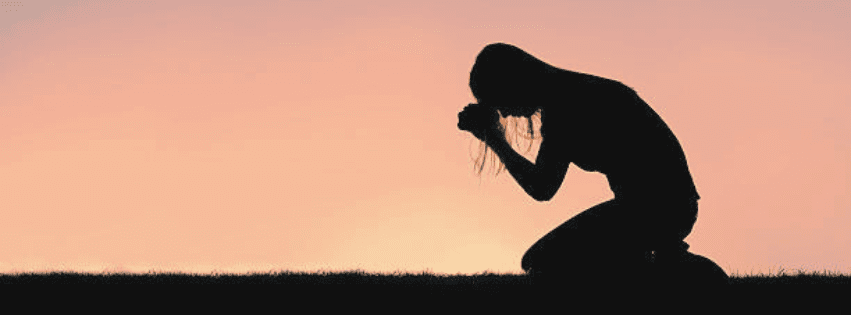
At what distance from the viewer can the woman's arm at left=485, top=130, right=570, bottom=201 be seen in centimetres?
469

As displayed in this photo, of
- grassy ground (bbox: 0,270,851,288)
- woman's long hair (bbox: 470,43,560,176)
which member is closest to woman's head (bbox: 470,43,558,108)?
woman's long hair (bbox: 470,43,560,176)

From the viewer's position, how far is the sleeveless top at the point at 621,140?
15.3 ft

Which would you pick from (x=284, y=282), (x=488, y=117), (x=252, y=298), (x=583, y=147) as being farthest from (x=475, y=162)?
(x=284, y=282)

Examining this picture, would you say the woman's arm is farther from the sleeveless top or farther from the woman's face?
the woman's face

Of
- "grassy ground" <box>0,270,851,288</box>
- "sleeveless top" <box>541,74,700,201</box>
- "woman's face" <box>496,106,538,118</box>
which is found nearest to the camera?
"sleeveless top" <box>541,74,700,201</box>

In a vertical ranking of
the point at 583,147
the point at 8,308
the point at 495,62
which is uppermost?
the point at 495,62

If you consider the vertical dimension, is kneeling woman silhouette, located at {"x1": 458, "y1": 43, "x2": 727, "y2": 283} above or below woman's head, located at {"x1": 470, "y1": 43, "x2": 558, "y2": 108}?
below

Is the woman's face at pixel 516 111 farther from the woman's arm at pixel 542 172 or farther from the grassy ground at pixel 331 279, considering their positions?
the grassy ground at pixel 331 279

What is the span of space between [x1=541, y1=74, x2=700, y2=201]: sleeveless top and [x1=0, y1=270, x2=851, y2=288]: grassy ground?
2.71 m

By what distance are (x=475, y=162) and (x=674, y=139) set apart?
1.16 m

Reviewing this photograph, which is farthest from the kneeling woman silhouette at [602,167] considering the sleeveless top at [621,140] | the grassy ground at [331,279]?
the grassy ground at [331,279]

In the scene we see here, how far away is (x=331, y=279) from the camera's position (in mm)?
7750

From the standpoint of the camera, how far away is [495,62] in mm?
4781

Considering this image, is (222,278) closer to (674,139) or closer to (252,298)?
(252,298)
